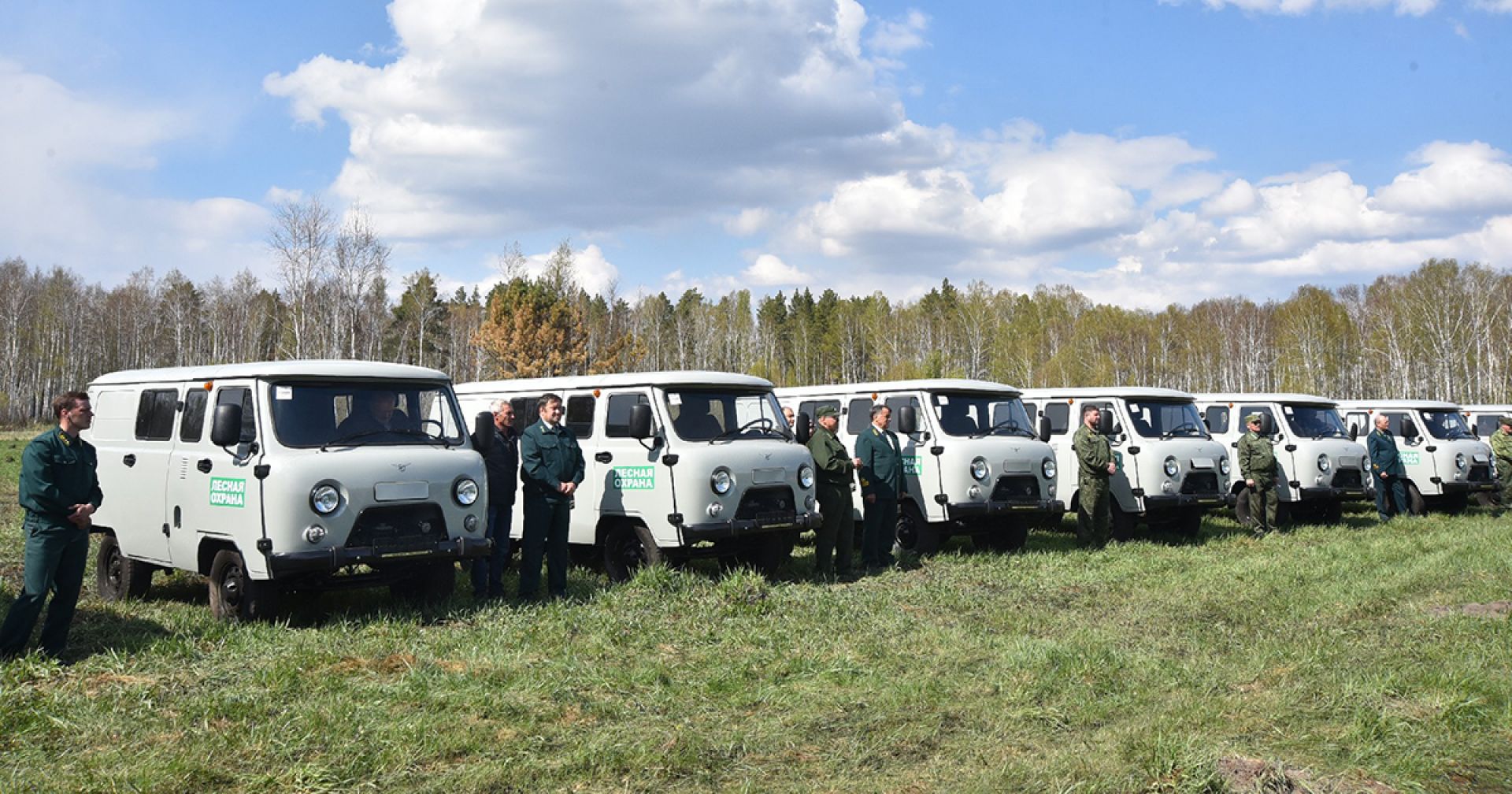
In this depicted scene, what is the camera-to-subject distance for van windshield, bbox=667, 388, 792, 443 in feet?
36.7

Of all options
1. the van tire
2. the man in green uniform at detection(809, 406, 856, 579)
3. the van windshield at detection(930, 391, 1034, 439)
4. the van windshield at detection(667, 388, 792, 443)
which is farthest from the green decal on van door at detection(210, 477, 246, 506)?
the van windshield at detection(930, 391, 1034, 439)

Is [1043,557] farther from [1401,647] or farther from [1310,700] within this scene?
[1310,700]

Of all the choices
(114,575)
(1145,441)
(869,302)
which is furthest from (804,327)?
(114,575)

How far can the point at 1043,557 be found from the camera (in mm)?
12992

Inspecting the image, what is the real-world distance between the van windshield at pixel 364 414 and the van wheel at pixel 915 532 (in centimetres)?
585

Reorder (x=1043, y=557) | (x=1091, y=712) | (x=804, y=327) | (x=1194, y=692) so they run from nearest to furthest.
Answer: (x=1091, y=712), (x=1194, y=692), (x=1043, y=557), (x=804, y=327)

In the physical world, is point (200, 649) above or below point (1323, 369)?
below

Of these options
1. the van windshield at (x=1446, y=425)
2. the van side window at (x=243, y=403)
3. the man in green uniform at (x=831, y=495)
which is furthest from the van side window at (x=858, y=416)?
the van windshield at (x=1446, y=425)

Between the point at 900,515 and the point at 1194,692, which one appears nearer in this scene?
the point at 1194,692

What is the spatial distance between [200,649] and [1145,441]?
11.6m

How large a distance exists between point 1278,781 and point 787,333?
80241mm

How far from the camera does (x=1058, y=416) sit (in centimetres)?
1588

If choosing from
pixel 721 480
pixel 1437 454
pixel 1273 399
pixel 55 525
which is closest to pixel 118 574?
pixel 55 525

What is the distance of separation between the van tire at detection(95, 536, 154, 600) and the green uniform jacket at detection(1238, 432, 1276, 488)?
13.4m
